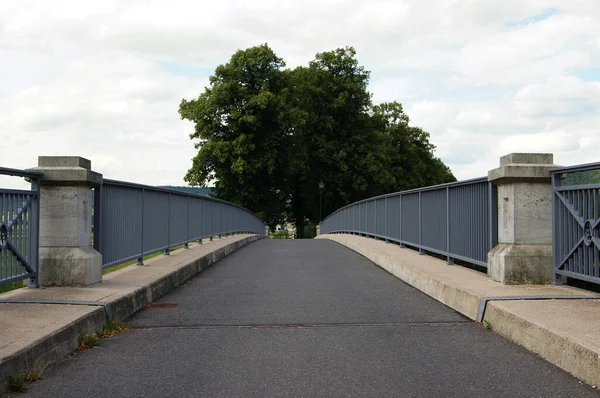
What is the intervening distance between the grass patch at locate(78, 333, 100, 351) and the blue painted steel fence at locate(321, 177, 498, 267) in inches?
195

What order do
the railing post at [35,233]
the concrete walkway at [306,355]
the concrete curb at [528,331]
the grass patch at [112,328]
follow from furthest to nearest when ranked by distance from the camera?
the railing post at [35,233], the grass patch at [112,328], the concrete curb at [528,331], the concrete walkway at [306,355]

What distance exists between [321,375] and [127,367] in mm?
1479

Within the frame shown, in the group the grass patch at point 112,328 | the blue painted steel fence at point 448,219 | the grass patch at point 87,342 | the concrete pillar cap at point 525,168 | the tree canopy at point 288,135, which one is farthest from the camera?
the tree canopy at point 288,135

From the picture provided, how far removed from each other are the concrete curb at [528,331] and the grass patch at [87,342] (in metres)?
3.65

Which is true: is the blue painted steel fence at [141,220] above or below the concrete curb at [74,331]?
above

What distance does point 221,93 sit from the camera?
3828 centimetres

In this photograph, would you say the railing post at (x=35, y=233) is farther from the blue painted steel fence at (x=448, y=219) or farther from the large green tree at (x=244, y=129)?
the large green tree at (x=244, y=129)

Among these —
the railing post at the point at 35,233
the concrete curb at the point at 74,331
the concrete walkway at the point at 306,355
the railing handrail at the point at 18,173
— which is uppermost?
the railing handrail at the point at 18,173

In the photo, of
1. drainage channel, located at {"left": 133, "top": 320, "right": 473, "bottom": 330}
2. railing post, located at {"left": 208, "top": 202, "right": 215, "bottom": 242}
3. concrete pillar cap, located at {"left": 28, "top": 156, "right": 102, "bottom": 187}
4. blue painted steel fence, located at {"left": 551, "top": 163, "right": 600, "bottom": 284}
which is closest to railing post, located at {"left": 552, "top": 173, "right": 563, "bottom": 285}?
blue painted steel fence, located at {"left": 551, "top": 163, "right": 600, "bottom": 284}

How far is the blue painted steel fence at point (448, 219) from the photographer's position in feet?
24.9

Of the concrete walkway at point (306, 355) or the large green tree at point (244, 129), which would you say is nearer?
the concrete walkway at point (306, 355)

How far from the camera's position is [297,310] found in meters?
6.45

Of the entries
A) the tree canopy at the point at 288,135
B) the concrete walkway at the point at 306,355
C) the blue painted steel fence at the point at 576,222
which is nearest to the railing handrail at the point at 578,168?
the blue painted steel fence at the point at 576,222

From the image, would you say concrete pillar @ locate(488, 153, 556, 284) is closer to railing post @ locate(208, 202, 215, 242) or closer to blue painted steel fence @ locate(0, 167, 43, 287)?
blue painted steel fence @ locate(0, 167, 43, 287)
